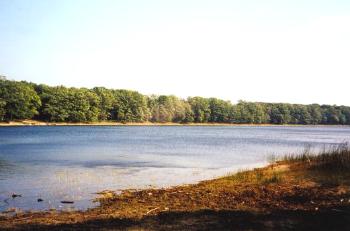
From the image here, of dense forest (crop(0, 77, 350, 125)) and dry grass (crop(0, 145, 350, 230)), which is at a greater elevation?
dense forest (crop(0, 77, 350, 125))

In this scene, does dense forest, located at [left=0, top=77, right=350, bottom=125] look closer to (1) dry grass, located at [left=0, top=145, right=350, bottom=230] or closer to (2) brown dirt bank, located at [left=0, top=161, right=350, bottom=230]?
(1) dry grass, located at [left=0, top=145, right=350, bottom=230]

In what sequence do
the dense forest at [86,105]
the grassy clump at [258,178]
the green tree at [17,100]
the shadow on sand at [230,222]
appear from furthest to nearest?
the dense forest at [86,105], the green tree at [17,100], the grassy clump at [258,178], the shadow on sand at [230,222]

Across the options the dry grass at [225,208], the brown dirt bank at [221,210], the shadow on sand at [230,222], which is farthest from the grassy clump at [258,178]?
the shadow on sand at [230,222]

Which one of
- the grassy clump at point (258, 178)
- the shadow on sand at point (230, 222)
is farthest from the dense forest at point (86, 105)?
the shadow on sand at point (230, 222)

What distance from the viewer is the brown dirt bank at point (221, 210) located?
1164cm

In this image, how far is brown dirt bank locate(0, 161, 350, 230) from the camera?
11.6 metres

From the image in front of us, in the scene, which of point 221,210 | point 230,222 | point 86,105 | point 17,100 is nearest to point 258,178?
point 221,210

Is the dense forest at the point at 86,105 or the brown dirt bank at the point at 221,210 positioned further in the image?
the dense forest at the point at 86,105

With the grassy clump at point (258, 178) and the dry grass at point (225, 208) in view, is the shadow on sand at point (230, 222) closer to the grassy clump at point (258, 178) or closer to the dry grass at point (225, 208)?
the dry grass at point (225, 208)

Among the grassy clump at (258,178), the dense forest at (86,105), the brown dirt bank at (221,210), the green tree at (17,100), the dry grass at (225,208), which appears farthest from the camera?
the dense forest at (86,105)

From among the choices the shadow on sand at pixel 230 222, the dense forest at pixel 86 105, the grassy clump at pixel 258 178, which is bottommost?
the grassy clump at pixel 258 178

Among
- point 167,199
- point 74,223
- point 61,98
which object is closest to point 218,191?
point 167,199

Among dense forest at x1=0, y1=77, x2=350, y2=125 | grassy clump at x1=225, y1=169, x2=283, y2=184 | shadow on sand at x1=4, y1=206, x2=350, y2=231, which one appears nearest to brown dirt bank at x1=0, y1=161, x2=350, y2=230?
shadow on sand at x1=4, y1=206, x2=350, y2=231

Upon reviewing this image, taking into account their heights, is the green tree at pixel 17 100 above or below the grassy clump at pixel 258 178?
above
